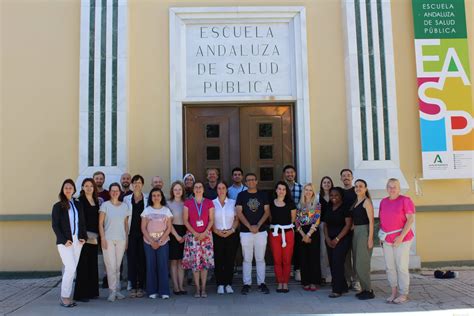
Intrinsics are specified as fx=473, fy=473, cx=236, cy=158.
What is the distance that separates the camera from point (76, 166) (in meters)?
8.67

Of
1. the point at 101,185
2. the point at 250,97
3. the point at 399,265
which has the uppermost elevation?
the point at 250,97

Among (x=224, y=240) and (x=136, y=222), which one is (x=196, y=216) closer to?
(x=224, y=240)

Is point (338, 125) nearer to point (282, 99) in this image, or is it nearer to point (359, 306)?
point (282, 99)

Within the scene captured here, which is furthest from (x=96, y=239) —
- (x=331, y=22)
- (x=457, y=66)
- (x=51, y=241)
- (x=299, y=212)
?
(x=457, y=66)

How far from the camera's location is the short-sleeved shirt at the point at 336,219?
7.08 meters

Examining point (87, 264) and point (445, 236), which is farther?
point (445, 236)

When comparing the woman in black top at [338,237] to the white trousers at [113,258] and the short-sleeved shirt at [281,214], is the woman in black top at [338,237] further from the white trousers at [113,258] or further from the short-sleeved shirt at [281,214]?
the white trousers at [113,258]

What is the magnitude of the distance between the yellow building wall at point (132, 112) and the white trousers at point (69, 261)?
2313 mm

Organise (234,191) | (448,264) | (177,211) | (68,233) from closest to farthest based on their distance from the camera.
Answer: (68,233), (177,211), (234,191), (448,264)

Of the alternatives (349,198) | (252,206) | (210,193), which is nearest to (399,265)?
(349,198)

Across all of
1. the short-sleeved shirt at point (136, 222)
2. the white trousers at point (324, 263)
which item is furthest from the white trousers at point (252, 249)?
the short-sleeved shirt at point (136, 222)

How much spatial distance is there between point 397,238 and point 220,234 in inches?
101

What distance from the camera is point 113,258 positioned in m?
6.82

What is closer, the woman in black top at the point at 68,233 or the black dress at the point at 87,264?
the woman in black top at the point at 68,233
